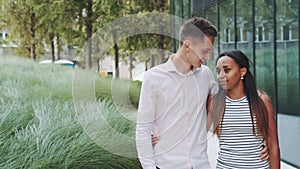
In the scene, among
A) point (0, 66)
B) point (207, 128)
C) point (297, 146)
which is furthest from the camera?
point (0, 66)

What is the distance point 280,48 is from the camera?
7.06 meters

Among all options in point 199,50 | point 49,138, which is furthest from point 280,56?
point 199,50

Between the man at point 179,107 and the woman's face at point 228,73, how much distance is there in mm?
105

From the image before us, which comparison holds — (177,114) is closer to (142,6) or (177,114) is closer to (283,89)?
(283,89)

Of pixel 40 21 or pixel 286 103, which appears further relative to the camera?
pixel 40 21

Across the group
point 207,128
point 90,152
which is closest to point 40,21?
point 90,152

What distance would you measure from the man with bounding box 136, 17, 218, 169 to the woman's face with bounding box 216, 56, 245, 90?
105 mm

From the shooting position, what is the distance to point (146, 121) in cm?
234

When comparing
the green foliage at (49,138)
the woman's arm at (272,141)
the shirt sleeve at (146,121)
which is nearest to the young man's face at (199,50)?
the shirt sleeve at (146,121)

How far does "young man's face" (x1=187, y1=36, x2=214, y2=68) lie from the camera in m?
2.29

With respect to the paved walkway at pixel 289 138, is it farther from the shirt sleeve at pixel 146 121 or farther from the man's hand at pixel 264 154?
the shirt sleeve at pixel 146 121

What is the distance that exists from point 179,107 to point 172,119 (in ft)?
0.23

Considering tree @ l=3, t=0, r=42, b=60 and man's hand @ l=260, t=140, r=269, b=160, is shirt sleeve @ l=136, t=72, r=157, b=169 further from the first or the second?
tree @ l=3, t=0, r=42, b=60

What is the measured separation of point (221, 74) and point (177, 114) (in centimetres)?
32
